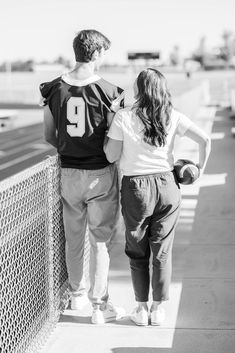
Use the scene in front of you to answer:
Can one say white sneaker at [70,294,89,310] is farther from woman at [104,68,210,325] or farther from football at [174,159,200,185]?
football at [174,159,200,185]

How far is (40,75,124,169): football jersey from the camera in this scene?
3.90 meters

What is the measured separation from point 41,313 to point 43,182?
852 mm

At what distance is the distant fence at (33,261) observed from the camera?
3582 mm

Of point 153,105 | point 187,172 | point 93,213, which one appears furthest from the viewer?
point 93,213

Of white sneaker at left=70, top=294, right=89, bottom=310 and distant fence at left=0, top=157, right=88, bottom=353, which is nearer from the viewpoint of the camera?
distant fence at left=0, top=157, right=88, bottom=353

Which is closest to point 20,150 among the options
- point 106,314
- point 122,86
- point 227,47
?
point 106,314

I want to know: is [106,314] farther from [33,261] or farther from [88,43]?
[88,43]

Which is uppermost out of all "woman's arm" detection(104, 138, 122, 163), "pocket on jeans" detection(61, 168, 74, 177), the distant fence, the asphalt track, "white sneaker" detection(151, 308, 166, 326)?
"woman's arm" detection(104, 138, 122, 163)

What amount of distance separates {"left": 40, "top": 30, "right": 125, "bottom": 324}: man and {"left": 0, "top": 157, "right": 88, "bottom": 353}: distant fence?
0.11 metres

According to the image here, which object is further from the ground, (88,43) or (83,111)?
(88,43)

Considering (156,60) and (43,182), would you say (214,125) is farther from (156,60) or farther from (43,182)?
(156,60)

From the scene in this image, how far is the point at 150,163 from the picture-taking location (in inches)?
152

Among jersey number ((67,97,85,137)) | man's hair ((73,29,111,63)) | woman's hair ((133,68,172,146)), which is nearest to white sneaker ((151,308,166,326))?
woman's hair ((133,68,172,146))

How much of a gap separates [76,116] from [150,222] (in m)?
0.83
